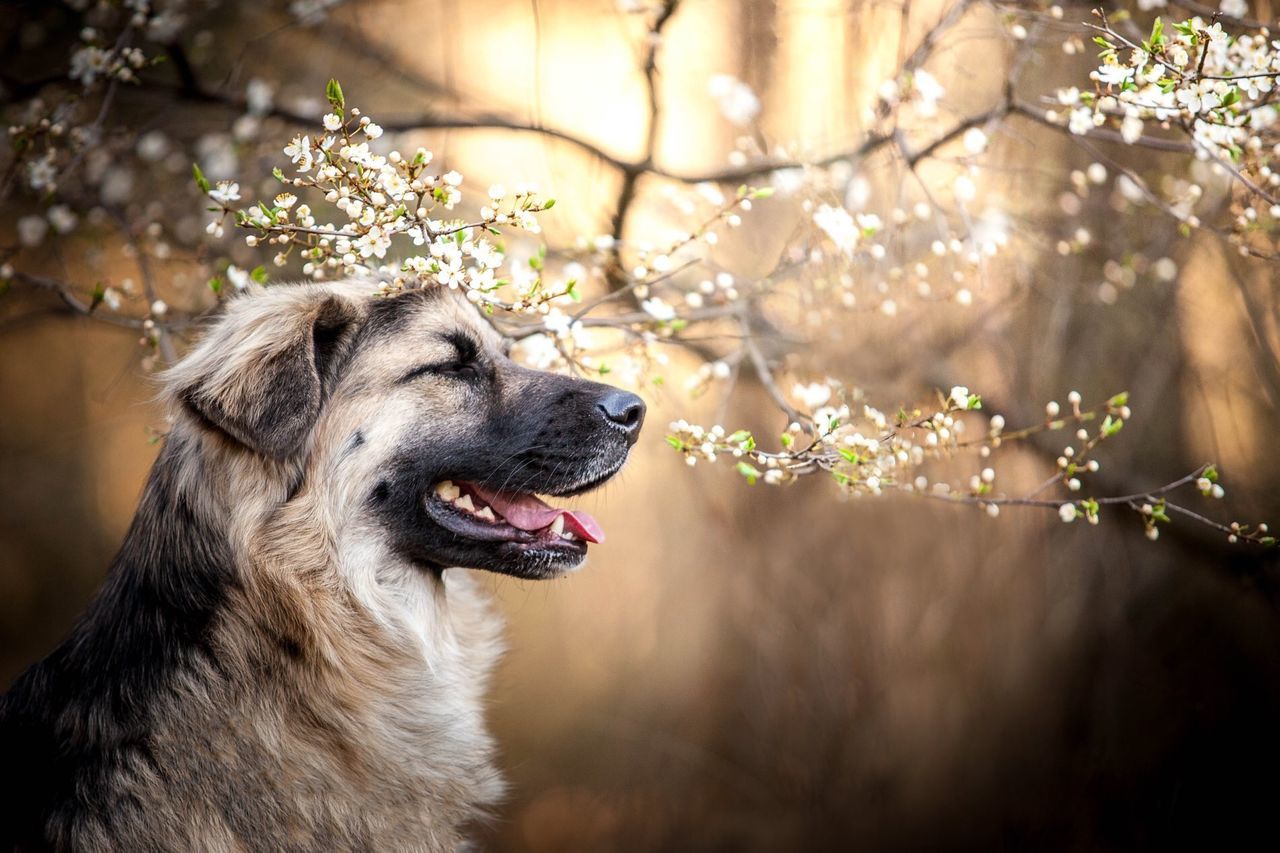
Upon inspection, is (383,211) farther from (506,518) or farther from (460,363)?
(506,518)

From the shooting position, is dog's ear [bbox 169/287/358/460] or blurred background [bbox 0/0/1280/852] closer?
dog's ear [bbox 169/287/358/460]

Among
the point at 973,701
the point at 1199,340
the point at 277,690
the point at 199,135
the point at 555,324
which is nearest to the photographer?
the point at 277,690

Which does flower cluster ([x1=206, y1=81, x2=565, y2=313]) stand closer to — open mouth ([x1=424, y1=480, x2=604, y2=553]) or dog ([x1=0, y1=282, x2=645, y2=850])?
dog ([x1=0, y1=282, x2=645, y2=850])

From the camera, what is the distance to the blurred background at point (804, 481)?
Answer: 438 centimetres

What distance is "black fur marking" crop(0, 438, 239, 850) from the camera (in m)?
2.10

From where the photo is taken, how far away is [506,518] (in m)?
2.55

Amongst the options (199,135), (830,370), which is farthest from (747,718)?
(199,135)

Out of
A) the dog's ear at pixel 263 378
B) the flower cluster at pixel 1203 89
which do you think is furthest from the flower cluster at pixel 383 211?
the flower cluster at pixel 1203 89

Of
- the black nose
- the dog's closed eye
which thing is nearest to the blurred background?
the dog's closed eye

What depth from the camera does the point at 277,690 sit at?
89.9 inches

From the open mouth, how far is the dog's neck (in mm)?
184

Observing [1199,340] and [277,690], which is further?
[1199,340]

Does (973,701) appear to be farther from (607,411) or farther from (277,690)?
(277,690)

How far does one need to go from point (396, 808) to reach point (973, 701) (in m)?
3.47
